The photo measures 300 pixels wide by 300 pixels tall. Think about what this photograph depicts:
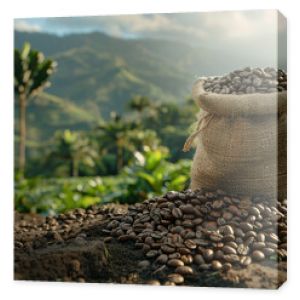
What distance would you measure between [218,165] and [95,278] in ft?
3.06

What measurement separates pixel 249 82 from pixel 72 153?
3.44m

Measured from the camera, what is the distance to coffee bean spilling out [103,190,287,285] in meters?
3.40

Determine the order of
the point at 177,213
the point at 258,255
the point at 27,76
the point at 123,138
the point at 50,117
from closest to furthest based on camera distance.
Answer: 1. the point at 258,255
2. the point at 177,213
3. the point at 27,76
4. the point at 123,138
5. the point at 50,117

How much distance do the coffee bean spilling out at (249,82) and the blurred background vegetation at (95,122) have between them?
61 cm

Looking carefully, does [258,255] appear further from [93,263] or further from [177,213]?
[93,263]

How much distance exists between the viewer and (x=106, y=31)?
172 inches

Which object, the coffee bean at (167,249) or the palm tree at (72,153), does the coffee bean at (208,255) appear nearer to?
the coffee bean at (167,249)

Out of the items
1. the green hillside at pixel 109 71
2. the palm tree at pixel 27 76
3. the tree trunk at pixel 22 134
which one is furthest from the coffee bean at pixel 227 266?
the tree trunk at pixel 22 134

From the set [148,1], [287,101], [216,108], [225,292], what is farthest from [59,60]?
[225,292]

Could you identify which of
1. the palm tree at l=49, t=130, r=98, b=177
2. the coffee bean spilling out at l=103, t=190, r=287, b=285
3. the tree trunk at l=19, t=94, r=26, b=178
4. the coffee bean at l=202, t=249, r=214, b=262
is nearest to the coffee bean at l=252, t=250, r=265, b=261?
the coffee bean spilling out at l=103, t=190, r=287, b=285

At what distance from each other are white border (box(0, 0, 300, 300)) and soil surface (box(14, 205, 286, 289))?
53 mm

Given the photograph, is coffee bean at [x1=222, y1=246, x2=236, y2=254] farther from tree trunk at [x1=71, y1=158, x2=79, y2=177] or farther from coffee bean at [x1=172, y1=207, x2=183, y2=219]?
tree trunk at [x1=71, y1=158, x2=79, y2=177]

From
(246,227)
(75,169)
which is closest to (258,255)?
(246,227)

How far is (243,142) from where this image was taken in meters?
3.56
